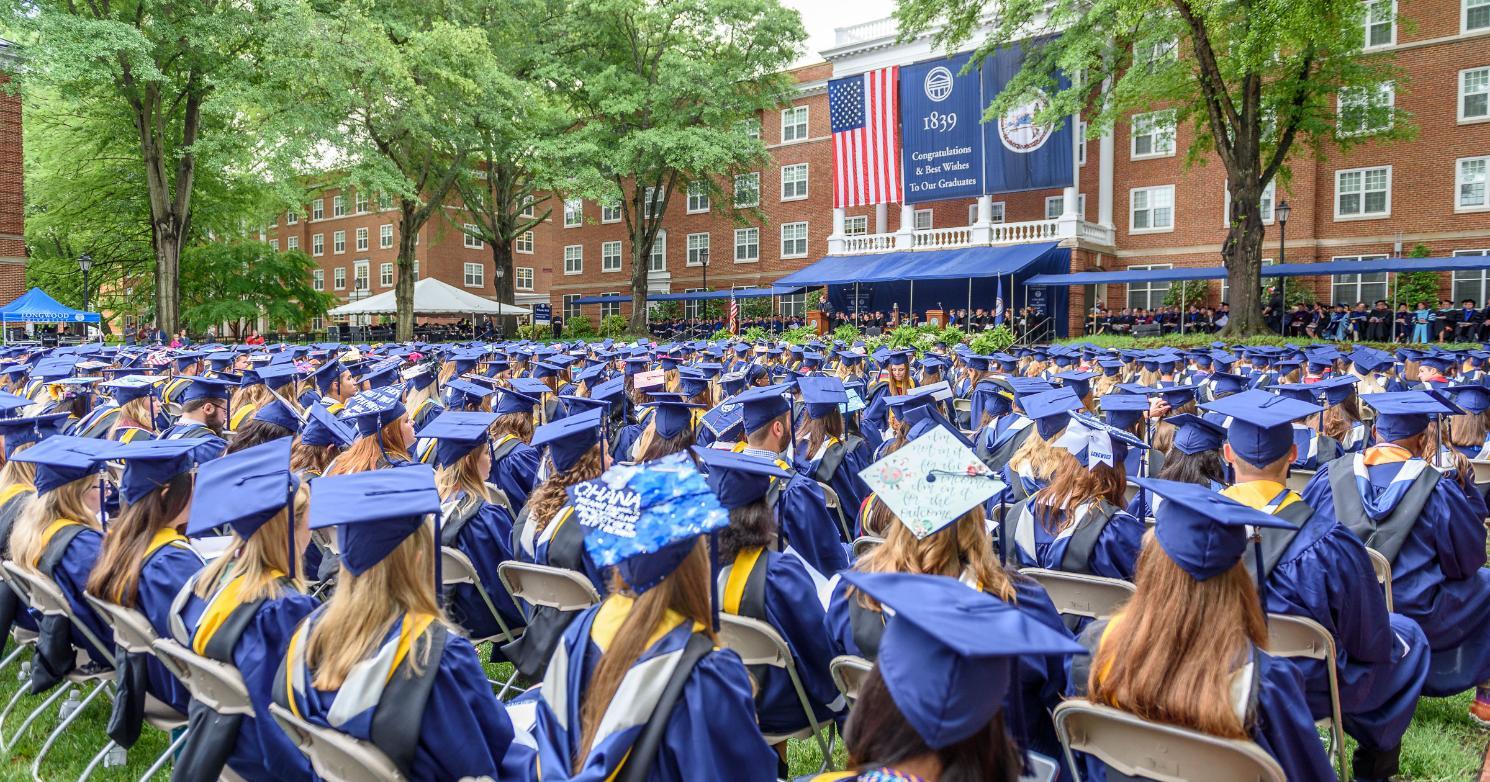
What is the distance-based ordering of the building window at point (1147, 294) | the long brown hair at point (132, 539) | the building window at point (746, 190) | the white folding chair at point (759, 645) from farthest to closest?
the building window at point (746, 190), the building window at point (1147, 294), the long brown hair at point (132, 539), the white folding chair at point (759, 645)

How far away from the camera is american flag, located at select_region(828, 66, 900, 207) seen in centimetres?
2948

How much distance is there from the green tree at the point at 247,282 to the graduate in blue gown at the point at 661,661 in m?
33.2

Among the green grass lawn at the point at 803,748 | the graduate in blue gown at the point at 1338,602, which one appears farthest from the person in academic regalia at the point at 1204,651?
the green grass lawn at the point at 803,748

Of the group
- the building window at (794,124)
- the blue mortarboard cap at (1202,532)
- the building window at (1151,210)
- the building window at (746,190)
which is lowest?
the blue mortarboard cap at (1202,532)

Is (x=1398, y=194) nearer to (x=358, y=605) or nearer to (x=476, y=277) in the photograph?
(x=358, y=605)

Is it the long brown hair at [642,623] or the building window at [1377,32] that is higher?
the building window at [1377,32]

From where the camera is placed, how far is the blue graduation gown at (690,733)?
1993mm

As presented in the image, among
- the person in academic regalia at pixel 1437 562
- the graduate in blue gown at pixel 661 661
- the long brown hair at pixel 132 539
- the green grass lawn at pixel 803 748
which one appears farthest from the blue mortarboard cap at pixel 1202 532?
the long brown hair at pixel 132 539

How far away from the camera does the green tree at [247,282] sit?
32.2 metres

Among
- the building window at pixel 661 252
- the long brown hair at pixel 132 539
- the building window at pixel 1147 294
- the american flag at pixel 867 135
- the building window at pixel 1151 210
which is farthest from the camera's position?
the building window at pixel 661 252

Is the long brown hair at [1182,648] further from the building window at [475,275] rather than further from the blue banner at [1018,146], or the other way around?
the building window at [475,275]

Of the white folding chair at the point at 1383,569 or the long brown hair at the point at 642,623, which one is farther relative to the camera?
the white folding chair at the point at 1383,569

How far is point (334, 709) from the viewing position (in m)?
2.15

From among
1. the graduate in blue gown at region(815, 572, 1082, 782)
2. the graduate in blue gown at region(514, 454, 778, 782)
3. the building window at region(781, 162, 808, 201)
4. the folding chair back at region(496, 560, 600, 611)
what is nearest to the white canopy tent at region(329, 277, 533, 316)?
the building window at region(781, 162, 808, 201)
